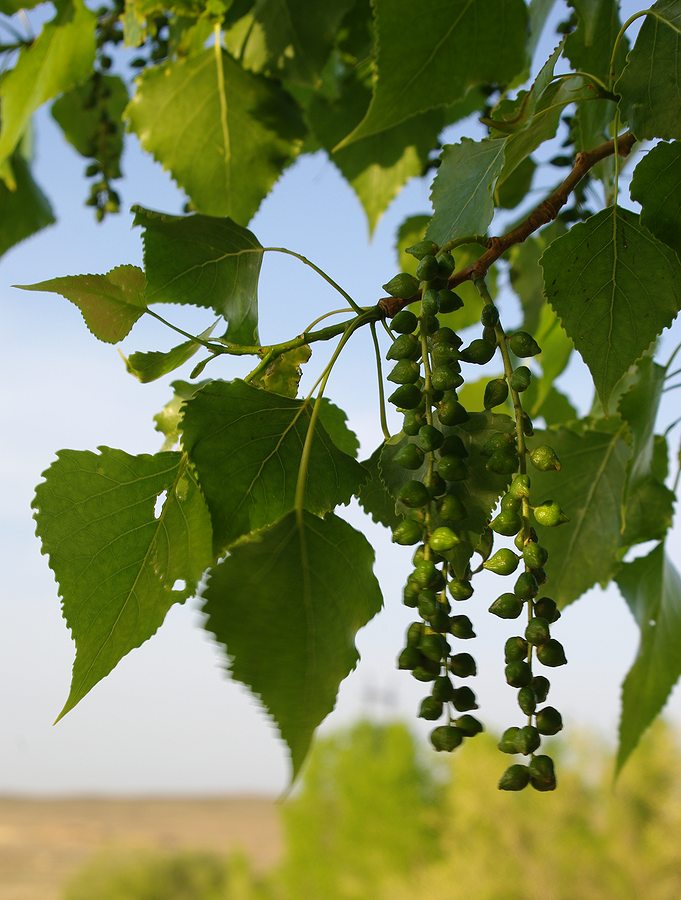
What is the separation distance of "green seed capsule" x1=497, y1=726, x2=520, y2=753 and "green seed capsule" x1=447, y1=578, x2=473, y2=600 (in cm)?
5

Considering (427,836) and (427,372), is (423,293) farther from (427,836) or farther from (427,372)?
(427,836)

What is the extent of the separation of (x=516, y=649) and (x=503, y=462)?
0.21ft

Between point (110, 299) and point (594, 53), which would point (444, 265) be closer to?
point (110, 299)

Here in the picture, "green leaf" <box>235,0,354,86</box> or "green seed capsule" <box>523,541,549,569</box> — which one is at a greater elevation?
"green leaf" <box>235,0,354,86</box>

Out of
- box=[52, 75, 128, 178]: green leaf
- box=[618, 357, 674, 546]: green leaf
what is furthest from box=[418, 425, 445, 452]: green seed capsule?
box=[52, 75, 128, 178]: green leaf

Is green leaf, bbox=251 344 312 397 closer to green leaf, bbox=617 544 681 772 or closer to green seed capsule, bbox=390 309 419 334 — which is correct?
green seed capsule, bbox=390 309 419 334

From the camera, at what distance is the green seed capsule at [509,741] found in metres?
0.32

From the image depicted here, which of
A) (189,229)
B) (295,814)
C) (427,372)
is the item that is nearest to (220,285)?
(189,229)

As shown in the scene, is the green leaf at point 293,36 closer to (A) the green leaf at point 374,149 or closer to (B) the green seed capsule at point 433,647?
(A) the green leaf at point 374,149

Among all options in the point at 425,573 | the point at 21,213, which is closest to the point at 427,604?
the point at 425,573

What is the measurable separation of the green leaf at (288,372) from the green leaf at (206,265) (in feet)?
0.06

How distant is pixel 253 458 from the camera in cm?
38

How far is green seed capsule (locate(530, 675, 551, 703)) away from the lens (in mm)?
321

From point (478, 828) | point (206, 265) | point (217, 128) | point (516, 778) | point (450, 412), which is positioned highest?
point (478, 828)
